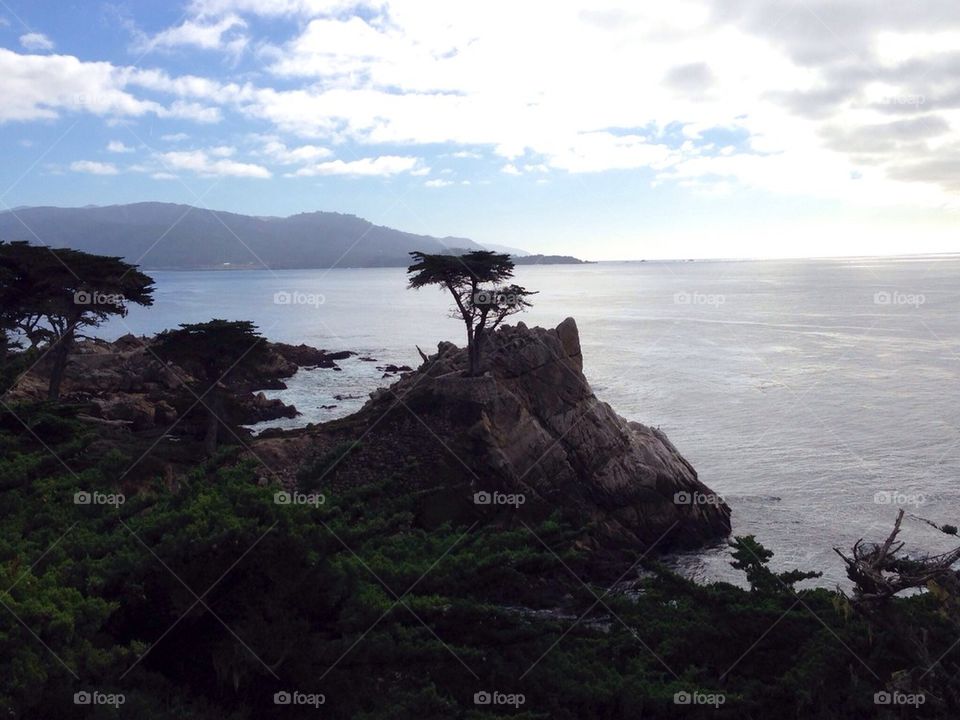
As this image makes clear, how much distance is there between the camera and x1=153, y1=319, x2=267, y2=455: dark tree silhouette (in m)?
24.5

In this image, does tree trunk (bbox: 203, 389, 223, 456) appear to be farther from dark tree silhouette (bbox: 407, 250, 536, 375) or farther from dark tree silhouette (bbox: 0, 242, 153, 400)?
dark tree silhouette (bbox: 407, 250, 536, 375)

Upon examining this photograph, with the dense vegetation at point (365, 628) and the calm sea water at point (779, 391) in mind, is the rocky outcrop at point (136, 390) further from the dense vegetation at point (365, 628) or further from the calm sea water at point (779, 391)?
the dense vegetation at point (365, 628)

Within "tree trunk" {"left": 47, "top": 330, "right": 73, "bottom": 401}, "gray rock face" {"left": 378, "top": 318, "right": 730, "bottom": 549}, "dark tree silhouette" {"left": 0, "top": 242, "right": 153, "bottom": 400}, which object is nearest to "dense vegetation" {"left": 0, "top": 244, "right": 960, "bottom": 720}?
"gray rock face" {"left": 378, "top": 318, "right": 730, "bottom": 549}

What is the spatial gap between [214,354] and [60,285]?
22.3 feet

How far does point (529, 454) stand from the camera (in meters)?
23.8

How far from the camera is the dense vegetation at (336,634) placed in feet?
26.4

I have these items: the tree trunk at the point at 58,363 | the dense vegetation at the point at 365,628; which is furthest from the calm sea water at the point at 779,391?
the tree trunk at the point at 58,363

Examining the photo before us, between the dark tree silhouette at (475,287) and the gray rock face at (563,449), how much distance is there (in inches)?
41.0

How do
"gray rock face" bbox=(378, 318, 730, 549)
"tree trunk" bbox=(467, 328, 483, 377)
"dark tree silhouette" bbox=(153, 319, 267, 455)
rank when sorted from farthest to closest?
"tree trunk" bbox=(467, 328, 483, 377) → "dark tree silhouette" bbox=(153, 319, 267, 455) → "gray rock face" bbox=(378, 318, 730, 549)

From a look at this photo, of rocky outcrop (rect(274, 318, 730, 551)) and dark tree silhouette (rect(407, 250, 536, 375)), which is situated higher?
dark tree silhouette (rect(407, 250, 536, 375))

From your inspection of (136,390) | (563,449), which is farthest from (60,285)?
(563,449)

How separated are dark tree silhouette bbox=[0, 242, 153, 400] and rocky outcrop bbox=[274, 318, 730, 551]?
27.7 ft

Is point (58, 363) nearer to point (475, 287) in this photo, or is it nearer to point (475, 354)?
point (475, 354)

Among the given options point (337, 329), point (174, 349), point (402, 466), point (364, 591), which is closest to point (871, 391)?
point (402, 466)
